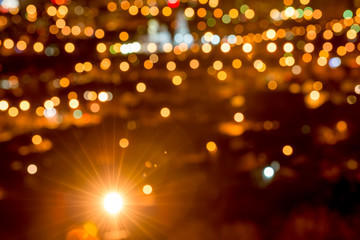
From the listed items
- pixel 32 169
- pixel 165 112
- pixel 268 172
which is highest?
pixel 165 112

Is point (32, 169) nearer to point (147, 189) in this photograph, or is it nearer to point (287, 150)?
point (147, 189)

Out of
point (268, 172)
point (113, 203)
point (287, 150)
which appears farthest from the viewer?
point (287, 150)

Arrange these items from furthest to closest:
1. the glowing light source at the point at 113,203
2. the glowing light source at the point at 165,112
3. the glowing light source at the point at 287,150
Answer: the glowing light source at the point at 165,112 < the glowing light source at the point at 287,150 < the glowing light source at the point at 113,203

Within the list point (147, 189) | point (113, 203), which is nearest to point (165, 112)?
point (147, 189)

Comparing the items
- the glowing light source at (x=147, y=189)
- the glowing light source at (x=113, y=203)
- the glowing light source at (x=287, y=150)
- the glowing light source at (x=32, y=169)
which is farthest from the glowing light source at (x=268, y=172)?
the glowing light source at (x=32, y=169)

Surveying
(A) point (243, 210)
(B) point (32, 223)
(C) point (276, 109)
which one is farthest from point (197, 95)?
(B) point (32, 223)

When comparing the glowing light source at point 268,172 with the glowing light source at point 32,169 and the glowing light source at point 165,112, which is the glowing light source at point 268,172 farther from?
the glowing light source at point 32,169

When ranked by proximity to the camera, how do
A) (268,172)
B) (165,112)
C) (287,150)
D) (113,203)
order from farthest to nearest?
(165,112) → (287,150) → (268,172) → (113,203)

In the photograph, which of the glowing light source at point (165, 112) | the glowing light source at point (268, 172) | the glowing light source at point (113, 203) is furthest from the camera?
the glowing light source at point (165, 112)

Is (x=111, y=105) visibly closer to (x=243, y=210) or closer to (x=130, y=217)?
(x=130, y=217)
